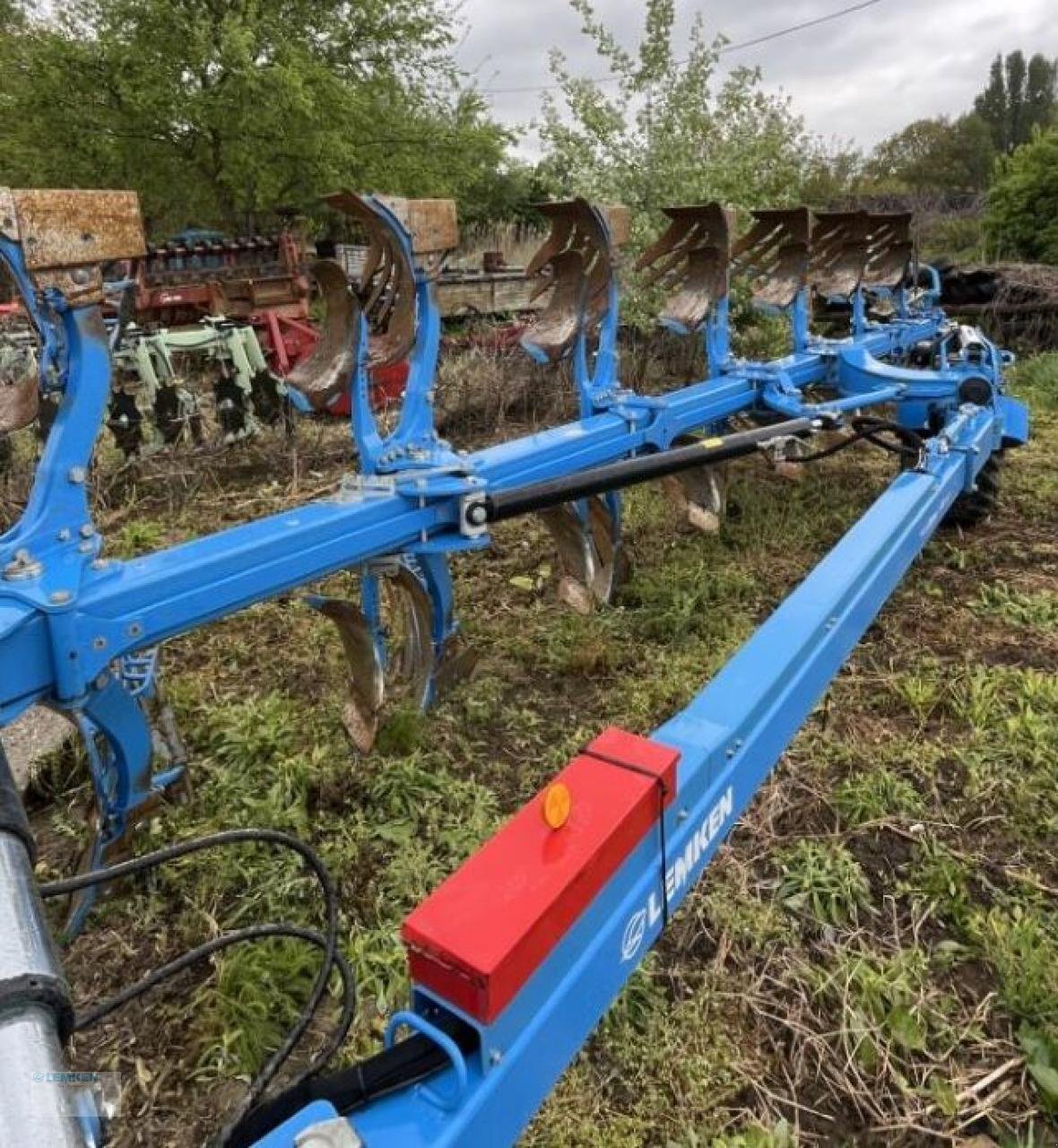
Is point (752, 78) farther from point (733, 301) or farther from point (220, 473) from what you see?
point (220, 473)

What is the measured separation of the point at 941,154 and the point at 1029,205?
91.3 ft

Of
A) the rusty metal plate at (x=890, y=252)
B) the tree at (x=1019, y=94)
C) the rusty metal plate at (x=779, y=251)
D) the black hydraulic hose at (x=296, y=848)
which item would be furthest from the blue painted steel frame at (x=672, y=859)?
the tree at (x=1019, y=94)

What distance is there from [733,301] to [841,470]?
2782mm

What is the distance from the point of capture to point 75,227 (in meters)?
1.87

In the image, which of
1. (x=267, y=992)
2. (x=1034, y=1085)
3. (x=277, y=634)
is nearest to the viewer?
(x=1034, y=1085)

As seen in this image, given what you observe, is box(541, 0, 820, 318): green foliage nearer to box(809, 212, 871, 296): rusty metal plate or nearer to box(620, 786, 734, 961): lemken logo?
box(809, 212, 871, 296): rusty metal plate

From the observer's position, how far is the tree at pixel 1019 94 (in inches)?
1945

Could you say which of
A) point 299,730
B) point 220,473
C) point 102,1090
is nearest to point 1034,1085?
point 102,1090

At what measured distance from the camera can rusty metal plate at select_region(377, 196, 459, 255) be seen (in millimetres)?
2713

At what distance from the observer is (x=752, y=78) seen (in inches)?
330

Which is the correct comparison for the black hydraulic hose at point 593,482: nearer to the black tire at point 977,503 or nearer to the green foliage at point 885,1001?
the green foliage at point 885,1001

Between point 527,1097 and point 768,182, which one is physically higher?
point 768,182

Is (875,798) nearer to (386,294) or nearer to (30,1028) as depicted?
(386,294)

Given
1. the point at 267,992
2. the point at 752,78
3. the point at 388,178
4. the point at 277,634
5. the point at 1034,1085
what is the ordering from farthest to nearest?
the point at 388,178, the point at 752,78, the point at 277,634, the point at 267,992, the point at 1034,1085
